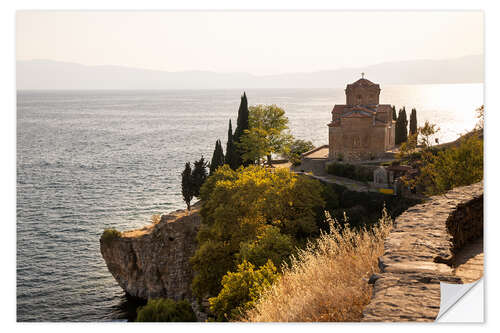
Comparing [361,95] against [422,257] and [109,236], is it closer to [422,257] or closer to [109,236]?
[109,236]

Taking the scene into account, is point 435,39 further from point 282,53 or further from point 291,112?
point 291,112

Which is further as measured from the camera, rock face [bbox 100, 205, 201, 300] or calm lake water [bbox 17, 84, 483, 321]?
rock face [bbox 100, 205, 201, 300]

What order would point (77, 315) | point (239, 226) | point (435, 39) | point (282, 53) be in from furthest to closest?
point (77, 315) → point (239, 226) → point (282, 53) → point (435, 39)

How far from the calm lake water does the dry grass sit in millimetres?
4033

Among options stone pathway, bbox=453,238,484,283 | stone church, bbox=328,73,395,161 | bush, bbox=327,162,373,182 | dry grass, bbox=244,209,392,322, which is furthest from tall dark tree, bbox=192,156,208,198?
stone pathway, bbox=453,238,484,283

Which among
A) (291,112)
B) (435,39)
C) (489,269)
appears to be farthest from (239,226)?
(291,112)

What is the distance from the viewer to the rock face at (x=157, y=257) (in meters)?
23.8

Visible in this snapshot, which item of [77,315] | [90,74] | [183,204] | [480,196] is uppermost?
[90,74]

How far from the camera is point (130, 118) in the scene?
5200 centimetres

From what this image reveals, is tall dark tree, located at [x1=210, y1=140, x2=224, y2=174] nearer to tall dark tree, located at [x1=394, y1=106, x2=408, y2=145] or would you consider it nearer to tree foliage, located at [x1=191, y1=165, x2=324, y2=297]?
tree foliage, located at [x1=191, y1=165, x2=324, y2=297]

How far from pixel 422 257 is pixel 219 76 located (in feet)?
27.5

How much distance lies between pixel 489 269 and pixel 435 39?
16.0ft

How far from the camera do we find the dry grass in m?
4.85

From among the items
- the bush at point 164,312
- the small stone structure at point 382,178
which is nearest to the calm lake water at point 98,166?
the bush at point 164,312
